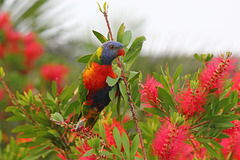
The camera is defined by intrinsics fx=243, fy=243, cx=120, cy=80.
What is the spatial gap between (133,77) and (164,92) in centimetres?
7

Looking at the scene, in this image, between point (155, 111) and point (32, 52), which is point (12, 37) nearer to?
point (32, 52)

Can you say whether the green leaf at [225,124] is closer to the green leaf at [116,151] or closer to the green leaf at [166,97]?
the green leaf at [166,97]

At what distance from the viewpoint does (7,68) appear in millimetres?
2045

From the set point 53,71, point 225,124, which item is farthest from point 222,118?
point 53,71

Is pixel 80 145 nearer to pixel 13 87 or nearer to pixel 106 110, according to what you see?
pixel 106 110

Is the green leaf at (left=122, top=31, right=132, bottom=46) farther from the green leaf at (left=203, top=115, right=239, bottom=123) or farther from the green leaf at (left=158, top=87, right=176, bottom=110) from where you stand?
the green leaf at (left=203, top=115, right=239, bottom=123)

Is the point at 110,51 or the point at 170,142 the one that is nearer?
the point at 170,142

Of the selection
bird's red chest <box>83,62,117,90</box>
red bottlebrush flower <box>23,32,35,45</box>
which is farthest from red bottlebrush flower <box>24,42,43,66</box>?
bird's red chest <box>83,62,117,90</box>

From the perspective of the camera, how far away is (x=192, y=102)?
0.49 m

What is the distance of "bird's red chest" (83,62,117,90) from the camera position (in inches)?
24.2

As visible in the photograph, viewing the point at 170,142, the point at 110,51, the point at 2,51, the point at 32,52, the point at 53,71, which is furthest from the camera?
the point at 32,52

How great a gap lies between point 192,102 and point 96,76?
25 centimetres

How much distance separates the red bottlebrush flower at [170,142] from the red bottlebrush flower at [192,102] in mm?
41

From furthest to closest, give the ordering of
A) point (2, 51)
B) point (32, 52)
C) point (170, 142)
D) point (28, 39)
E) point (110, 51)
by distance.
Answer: point (28, 39)
point (32, 52)
point (2, 51)
point (110, 51)
point (170, 142)
